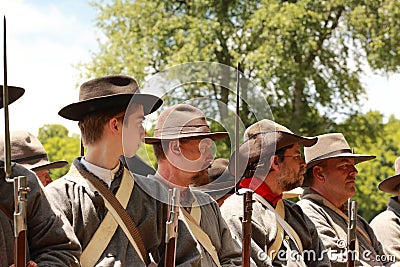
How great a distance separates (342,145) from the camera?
7.24 m

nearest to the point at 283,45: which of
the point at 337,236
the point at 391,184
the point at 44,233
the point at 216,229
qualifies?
the point at 391,184

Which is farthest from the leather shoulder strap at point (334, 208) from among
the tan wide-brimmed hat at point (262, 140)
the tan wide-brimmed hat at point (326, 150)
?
the tan wide-brimmed hat at point (262, 140)

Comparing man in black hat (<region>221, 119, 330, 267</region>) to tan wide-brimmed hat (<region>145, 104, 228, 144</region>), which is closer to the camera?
tan wide-brimmed hat (<region>145, 104, 228, 144</region>)

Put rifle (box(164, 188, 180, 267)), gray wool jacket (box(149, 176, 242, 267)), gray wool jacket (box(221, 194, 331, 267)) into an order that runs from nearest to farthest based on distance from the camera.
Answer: rifle (box(164, 188, 180, 267))
gray wool jacket (box(149, 176, 242, 267))
gray wool jacket (box(221, 194, 331, 267))

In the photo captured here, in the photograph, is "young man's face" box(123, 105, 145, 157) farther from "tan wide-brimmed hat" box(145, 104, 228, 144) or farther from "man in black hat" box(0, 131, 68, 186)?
"man in black hat" box(0, 131, 68, 186)

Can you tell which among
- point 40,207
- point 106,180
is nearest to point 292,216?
point 106,180

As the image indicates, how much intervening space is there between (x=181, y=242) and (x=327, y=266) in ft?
5.42

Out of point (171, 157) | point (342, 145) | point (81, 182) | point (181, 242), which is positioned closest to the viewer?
point (81, 182)

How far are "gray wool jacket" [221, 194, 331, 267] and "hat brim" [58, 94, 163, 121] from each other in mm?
1278

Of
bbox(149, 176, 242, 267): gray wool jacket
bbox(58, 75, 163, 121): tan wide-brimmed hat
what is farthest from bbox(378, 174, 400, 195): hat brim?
bbox(58, 75, 163, 121): tan wide-brimmed hat

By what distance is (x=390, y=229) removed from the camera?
7.63 metres

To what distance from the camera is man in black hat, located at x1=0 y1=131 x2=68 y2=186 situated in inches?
233

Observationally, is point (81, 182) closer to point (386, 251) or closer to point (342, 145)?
point (342, 145)

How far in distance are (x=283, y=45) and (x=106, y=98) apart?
1507 centimetres
